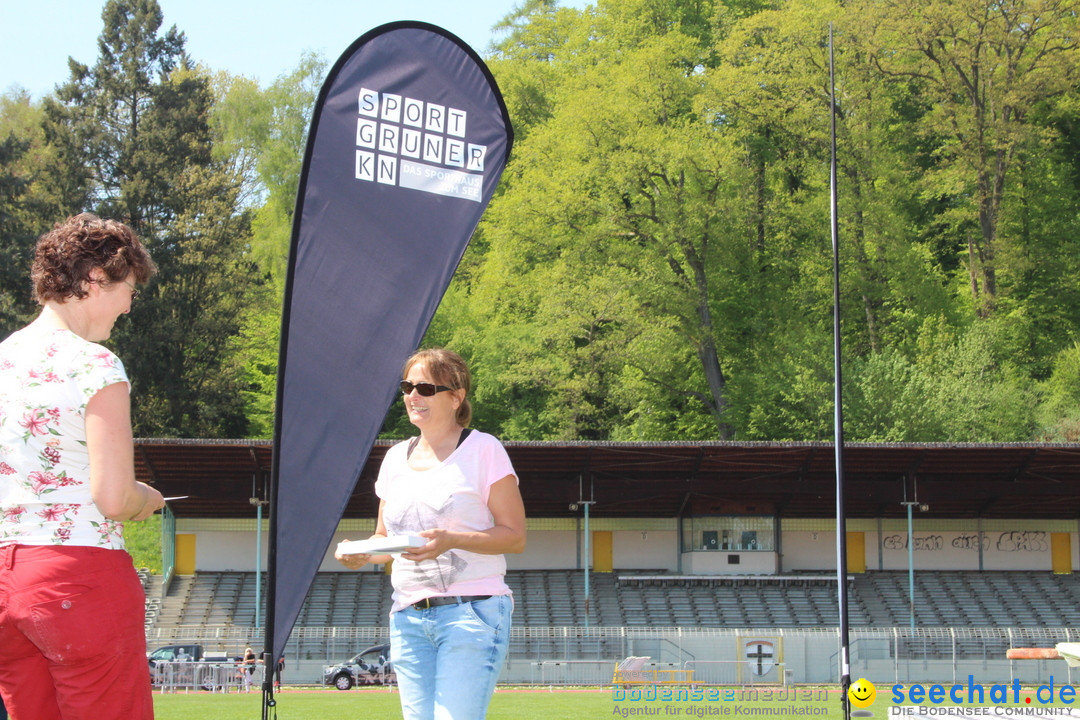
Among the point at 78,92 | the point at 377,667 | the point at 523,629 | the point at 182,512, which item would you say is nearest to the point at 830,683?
the point at 523,629

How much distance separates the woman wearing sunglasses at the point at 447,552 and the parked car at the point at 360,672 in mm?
27430

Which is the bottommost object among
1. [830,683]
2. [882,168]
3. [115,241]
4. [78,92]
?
[830,683]

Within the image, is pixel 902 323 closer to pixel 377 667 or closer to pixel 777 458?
pixel 777 458

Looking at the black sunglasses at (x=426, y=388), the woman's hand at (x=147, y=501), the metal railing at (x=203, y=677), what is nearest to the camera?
the woman's hand at (x=147, y=501)

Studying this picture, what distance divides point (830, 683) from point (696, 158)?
25.5 metres

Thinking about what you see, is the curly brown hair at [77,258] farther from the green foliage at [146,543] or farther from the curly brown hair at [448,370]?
the green foliage at [146,543]

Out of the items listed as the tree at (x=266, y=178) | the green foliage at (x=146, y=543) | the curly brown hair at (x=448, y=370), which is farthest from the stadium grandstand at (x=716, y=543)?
the curly brown hair at (x=448, y=370)

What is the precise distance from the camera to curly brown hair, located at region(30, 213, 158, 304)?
4.00 meters

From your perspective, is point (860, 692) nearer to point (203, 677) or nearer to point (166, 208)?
point (203, 677)

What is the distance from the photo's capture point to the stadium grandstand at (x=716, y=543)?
38031 millimetres

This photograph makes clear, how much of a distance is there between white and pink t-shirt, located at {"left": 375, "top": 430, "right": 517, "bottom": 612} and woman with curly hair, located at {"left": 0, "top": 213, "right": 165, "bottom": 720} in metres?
1.20

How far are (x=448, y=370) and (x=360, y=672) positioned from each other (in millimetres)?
28108

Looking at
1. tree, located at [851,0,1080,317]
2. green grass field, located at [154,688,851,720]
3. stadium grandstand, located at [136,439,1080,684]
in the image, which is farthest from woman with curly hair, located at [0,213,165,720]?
tree, located at [851,0,1080,317]

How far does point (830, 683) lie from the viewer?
31359mm
